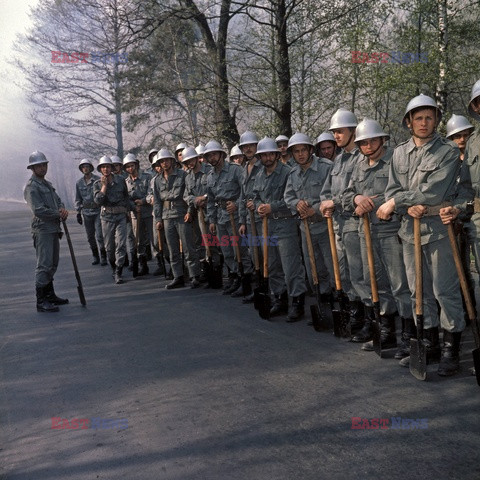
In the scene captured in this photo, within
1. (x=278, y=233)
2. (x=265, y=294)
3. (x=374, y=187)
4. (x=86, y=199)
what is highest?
(x=86, y=199)

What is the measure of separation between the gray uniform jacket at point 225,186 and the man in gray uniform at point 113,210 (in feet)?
7.30

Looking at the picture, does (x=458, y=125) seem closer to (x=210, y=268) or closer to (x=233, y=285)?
(x=233, y=285)

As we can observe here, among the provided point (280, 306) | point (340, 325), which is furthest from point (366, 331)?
point (280, 306)

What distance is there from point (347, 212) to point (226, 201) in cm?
299

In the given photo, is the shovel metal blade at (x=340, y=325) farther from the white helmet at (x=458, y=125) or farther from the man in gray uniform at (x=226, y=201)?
the man in gray uniform at (x=226, y=201)

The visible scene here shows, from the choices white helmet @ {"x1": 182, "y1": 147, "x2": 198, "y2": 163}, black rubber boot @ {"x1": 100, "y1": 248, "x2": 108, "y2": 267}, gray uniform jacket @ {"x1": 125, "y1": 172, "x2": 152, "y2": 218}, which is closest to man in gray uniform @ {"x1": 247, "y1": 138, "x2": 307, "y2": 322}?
white helmet @ {"x1": 182, "y1": 147, "x2": 198, "y2": 163}

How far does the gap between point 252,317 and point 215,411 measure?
2.81m

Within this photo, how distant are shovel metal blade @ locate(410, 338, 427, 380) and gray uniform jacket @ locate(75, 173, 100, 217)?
8725 mm

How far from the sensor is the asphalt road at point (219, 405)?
324 cm

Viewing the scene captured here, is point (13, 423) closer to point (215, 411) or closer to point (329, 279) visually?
point (215, 411)

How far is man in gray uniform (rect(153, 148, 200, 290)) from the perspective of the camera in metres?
9.01

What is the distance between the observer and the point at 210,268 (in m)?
8.82

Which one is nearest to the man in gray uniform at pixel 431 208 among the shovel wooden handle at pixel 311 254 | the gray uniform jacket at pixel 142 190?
the shovel wooden handle at pixel 311 254

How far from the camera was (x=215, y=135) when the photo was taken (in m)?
16.4
